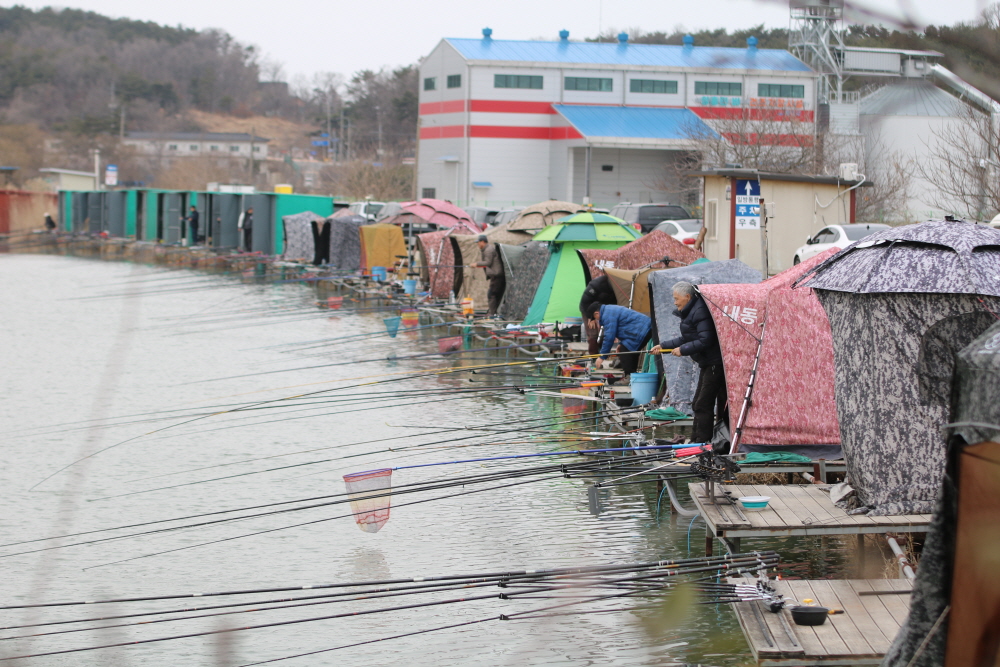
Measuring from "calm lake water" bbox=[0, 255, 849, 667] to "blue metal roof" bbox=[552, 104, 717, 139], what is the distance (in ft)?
105

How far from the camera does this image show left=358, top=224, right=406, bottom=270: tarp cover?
29.5m

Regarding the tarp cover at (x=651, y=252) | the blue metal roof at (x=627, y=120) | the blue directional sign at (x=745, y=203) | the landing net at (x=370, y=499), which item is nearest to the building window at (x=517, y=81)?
the blue metal roof at (x=627, y=120)

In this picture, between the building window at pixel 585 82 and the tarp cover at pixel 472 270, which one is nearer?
the tarp cover at pixel 472 270

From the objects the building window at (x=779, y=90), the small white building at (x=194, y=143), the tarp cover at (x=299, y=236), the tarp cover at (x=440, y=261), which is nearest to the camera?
the tarp cover at (x=440, y=261)

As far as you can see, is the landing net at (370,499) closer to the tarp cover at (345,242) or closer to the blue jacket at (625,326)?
the blue jacket at (625,326)

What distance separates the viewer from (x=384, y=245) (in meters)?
29.5

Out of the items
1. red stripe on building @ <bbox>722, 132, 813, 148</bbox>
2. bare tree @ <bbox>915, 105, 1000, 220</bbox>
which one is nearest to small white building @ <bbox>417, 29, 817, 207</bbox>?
red stripe on building @ <bbox>722, 132, 813, 148</bbox>

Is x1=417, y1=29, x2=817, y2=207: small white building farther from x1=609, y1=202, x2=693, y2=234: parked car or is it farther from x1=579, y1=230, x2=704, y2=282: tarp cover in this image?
x1=579, y1=230, x2=704, y2=282: tarp cover

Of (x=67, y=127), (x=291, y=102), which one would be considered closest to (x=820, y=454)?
(x=67, y=127)

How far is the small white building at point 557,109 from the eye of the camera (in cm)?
5216

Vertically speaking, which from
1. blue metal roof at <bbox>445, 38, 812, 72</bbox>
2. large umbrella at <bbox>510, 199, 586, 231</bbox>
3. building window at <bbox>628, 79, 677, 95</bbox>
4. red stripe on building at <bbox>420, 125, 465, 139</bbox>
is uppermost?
blue metal roof at <bbox>445, 38, 812, 72</bbox>

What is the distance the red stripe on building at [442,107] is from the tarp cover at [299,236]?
20.9 m

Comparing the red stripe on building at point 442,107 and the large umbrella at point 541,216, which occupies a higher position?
the red stripe on building at point 442,107

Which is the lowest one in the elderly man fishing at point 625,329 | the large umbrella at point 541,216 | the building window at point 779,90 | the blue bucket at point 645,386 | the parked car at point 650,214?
the blue bucket at point 645,386
